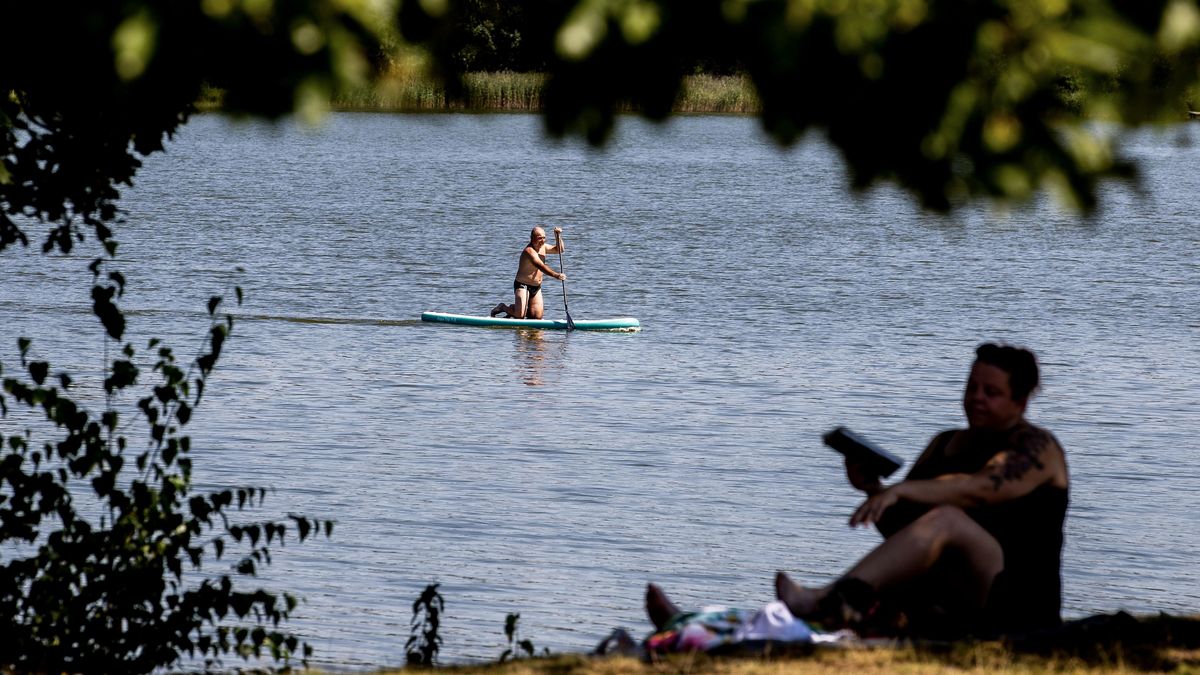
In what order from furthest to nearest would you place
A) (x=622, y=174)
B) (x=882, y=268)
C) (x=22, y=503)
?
(x=622, y=174) < (x=882, y=268) < (x=22, y=503)

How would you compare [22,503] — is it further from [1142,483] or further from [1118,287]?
[1118,287]

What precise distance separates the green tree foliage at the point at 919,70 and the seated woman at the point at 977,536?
244 cm

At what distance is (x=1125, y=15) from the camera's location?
11.5ft

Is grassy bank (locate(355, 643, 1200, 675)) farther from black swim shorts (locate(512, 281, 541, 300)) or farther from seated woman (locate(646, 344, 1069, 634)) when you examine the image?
black swim shorts (locate(512, 281, 541, 300))

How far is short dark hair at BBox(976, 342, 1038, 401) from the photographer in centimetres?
624

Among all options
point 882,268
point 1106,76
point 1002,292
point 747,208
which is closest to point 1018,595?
point 1106,76

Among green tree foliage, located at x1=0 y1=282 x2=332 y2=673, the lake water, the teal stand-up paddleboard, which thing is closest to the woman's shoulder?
the lake water

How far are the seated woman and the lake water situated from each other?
3.45 ft

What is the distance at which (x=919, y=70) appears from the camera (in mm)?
3570

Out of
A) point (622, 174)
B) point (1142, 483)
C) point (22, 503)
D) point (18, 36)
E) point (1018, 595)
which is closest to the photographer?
point (18, 36)

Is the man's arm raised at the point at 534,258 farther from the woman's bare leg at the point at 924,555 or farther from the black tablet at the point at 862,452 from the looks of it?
the woman's bare leg at the point at 924,555

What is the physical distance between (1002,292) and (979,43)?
27843 millimetres

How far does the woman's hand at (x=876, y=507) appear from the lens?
6027 millimetres

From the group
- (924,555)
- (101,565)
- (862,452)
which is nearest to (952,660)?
(924,555)
